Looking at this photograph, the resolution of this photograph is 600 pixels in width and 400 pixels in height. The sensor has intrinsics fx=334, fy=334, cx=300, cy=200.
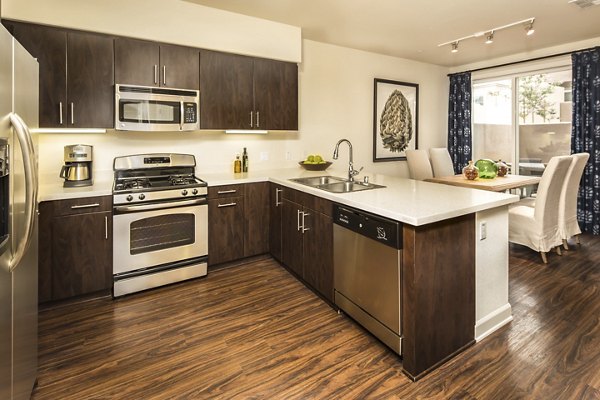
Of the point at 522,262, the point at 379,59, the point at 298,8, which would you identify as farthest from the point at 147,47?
the point at 522,262

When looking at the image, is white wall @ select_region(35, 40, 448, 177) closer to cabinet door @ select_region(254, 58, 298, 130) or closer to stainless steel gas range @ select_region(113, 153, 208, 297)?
stainless steel gas range @ select_region(113, 153, 208, 297)

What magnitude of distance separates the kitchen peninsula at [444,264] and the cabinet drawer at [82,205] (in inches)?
2.5

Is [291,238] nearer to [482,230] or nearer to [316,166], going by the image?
[316,166]

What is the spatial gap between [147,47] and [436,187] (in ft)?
9.10

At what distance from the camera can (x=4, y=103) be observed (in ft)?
3.84

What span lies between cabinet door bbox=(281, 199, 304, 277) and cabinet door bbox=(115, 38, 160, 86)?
167 cm

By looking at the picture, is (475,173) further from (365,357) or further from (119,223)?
(119,223)

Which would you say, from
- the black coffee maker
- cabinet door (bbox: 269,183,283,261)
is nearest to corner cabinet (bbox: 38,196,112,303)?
the black coffee maker

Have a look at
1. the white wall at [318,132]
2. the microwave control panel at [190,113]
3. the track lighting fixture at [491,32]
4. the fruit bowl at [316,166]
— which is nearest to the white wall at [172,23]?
the microwave control panel at [190,113]

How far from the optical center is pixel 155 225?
2.91m

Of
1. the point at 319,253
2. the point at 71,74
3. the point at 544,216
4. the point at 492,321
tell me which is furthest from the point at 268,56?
the point at 544,216

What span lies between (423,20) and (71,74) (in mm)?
3475

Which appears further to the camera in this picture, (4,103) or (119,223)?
(119,223)

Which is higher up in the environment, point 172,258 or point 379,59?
point 379,59
